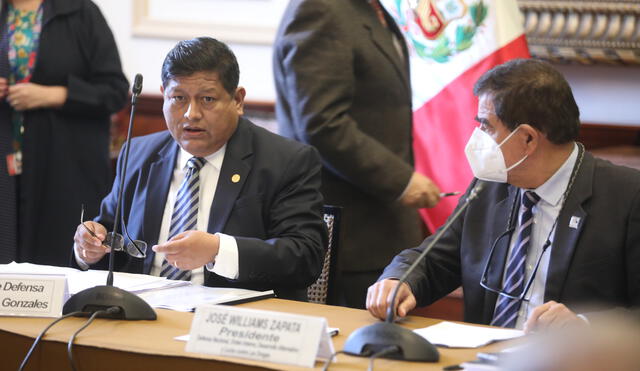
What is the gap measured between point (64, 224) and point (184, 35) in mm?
1635

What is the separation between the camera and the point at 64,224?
3820mm

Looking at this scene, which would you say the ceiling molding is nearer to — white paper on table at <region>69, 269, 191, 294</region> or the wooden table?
white paper on table at <region>69, 269, 191, 294</region>

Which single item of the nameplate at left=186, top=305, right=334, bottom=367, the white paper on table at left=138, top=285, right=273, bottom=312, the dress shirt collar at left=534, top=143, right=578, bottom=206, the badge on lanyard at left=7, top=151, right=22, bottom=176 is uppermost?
the dress shirt collar at left=534, top=143, right=578, bottom=206

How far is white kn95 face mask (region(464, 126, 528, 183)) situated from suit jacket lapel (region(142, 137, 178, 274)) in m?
0.90

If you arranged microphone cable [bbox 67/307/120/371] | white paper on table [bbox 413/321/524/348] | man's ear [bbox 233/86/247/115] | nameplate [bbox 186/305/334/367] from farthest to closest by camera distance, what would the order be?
man's ear [bbox 233/86/247/115]
white paper on table [bbox 413/321/524/348]
microphone cable [bbox 67/307/120/371]
nameplate [bbox 186/305/334/367]

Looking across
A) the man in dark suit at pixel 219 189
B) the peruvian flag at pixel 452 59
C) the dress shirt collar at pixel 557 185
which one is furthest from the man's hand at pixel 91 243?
the peruvian flag at pixel 452 59

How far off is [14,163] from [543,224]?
90.2 inches

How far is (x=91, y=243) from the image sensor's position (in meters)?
2.49

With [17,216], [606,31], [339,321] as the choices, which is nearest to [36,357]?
[339,321]

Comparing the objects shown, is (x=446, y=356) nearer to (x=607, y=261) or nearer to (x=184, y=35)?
(x=607, y=261)

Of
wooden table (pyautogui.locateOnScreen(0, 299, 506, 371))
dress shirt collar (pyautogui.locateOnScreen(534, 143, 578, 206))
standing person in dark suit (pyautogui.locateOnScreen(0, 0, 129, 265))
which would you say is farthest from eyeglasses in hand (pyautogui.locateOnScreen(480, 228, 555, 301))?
standing person in dark suit (pyautogui.locateOnScreen(0, 0, 129, 265))

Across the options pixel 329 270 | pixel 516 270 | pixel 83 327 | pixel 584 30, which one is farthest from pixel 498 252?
pixel 584 30

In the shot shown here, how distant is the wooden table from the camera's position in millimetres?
1646

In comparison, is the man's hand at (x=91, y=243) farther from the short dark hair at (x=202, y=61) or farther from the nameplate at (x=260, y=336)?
the nameplate at (x=260, y=336)
